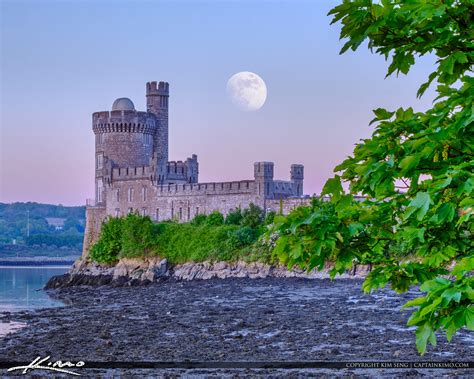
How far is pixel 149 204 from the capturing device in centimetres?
5769

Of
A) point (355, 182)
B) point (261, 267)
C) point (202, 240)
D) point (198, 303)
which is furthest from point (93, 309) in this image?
point (355, 182)

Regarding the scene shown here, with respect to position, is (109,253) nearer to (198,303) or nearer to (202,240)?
(202,240)

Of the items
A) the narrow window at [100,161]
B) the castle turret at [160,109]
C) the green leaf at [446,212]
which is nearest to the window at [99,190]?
the narrow window at [100,161]

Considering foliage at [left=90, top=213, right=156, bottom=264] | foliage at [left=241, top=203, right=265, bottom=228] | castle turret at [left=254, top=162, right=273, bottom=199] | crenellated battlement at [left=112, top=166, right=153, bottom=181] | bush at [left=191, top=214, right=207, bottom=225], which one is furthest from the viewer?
crenellated battlement at [left=112, top=166, right=153, bottom=181]

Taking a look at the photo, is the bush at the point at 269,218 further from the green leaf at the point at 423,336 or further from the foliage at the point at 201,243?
the green leaf at the point at 423,336

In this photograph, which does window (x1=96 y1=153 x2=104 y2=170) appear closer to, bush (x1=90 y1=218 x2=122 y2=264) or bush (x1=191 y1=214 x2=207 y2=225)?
bush (x1=90 y1=218 x2=122 y2=264)

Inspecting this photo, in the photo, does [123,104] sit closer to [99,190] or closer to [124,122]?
[124,122]

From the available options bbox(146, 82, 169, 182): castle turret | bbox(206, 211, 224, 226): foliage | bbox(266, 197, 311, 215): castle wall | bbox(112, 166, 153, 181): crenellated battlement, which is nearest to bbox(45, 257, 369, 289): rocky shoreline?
bbox(206, 211, 224, 226): foliage

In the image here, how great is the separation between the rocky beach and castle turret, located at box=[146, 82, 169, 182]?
2980 cm

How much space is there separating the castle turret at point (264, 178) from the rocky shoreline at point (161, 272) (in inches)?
269

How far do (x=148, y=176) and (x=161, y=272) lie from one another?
44.7 ft

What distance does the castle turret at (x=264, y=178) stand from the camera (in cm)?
4884

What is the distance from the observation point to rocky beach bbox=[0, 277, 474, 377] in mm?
16422
